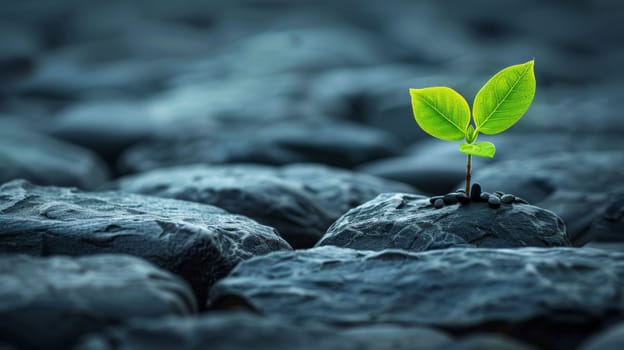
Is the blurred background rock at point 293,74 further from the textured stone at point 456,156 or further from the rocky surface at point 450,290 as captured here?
the rocky surface at point 450,290

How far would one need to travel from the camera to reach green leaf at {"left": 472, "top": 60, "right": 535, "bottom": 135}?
1475mm

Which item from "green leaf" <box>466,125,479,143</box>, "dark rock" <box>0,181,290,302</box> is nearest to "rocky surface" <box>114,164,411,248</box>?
"dark rock" <box>0,181,290,302</box>

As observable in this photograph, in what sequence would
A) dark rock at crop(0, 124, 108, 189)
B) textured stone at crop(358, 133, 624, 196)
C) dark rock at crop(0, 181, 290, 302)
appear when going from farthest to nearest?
1. textured stone at crop(358, 133, 624, 196)
2. dark rock at crop(0, 124, 108, 189)
3. dark rock at crop(0, 181, 290, 302)

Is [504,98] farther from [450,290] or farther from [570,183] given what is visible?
[570,183]

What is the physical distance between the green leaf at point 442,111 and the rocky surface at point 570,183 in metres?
0.72

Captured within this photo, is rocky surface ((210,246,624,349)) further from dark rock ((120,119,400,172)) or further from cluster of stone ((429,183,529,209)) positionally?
dark rock ((120,119,400,172))

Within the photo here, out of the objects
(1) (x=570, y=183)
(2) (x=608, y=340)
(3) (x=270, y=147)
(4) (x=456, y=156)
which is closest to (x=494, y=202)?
(2) (x=608, y=340)

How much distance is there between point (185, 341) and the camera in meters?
0.88

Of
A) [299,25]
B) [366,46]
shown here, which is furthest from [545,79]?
[299,25]

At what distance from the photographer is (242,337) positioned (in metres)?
0.89

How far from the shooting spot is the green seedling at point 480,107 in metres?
1.48

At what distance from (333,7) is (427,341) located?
7.54m

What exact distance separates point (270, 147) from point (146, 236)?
2.06 meters

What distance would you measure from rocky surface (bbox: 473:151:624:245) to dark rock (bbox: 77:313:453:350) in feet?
4.06
